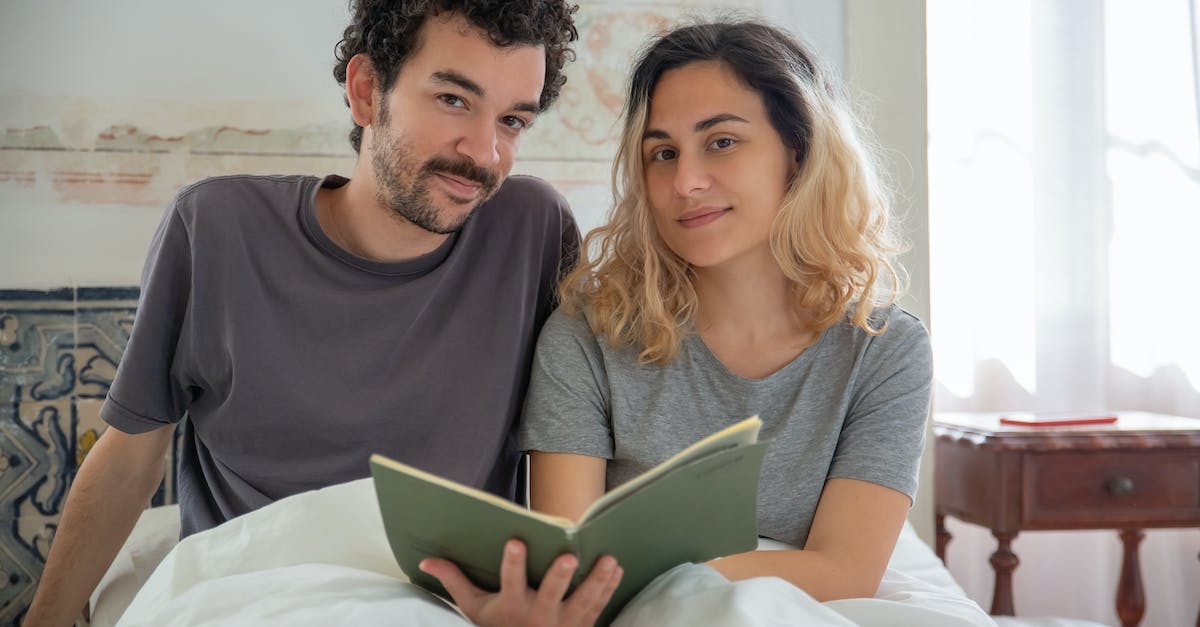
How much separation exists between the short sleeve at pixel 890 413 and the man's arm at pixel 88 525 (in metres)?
1.03

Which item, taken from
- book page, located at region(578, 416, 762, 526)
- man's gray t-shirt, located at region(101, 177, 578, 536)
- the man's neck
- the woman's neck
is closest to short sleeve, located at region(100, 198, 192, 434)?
man's gray t-shirt, located at region(101, 177, 578, 536)

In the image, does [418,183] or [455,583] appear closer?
[455,583]

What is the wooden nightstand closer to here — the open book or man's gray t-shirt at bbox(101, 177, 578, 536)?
man's gray t-shirt at bbox(101, 177, 578, 536)

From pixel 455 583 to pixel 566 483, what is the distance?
0.40m

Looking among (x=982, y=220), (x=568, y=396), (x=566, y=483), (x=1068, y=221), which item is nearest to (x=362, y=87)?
(x=568, y=396)

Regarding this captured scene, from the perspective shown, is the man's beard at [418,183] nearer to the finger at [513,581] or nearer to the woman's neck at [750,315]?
the woman's neck at [750,315]

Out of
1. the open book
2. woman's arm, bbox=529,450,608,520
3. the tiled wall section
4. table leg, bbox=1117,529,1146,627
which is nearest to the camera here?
Answer: the open book

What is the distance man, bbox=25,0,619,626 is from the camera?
1.49 m

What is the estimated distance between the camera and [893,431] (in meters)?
1.41

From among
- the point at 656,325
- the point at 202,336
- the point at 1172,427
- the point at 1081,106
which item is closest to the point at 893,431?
the point at 656,325

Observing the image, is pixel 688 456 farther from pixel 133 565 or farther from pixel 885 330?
pixel 133 565

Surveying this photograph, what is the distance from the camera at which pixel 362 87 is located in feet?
5.32

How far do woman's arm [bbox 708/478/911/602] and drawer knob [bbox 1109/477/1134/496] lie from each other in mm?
1009

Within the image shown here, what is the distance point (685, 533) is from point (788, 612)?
0.12 metres
